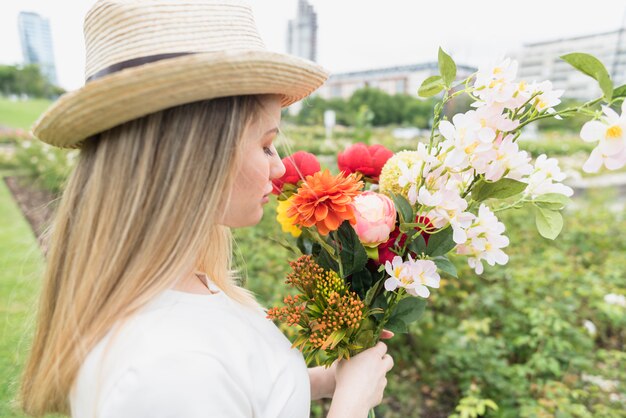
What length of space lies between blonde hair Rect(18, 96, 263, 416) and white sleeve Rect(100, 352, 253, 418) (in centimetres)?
12

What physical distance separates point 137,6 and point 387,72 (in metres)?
66.8

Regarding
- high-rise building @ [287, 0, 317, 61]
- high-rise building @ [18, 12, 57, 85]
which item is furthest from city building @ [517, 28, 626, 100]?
high-rise building @ [18, 12, 57, 85]

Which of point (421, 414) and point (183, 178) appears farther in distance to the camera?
point (421, 414)

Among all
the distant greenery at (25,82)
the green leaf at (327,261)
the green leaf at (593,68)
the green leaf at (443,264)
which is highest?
the green leaf at (593,68)

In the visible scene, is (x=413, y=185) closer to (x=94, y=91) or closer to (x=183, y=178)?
(x=183, y=178)

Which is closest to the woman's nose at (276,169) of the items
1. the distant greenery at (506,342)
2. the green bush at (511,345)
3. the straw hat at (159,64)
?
the straw hat at (159,64)

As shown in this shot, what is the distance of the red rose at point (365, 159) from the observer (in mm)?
917

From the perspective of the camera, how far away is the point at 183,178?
0.70 meters

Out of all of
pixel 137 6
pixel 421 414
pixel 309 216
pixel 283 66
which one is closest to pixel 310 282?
pixel 309 216

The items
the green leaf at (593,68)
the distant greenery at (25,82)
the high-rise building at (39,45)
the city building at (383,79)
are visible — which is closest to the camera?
the green leaf at (593,68)

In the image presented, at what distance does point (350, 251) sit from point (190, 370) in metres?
0.32

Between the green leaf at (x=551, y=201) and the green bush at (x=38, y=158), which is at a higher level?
the green leaf at (x=551, y=201)

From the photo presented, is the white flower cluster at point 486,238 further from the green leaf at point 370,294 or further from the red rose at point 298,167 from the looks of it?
the red rose at point 298,167

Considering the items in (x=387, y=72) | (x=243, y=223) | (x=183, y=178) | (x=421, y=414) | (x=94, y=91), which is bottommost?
(x=387, y=72)
